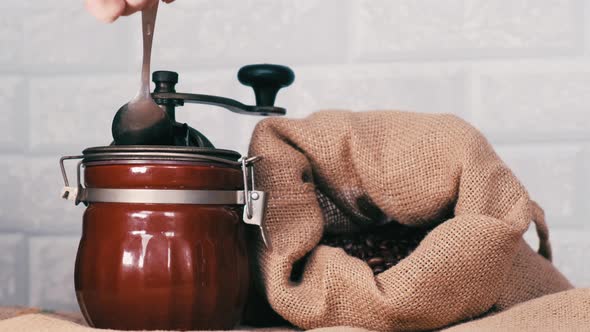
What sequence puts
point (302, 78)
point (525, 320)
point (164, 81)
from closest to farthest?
point (525, 320), point (164, 81), point (302, 78)

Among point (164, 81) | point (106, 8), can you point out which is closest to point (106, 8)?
point (106, 8)

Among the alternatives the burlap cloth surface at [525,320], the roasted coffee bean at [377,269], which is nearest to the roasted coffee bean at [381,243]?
the roasted coffee bean at [377,269]

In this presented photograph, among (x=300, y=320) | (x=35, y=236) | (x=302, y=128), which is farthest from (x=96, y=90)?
(x=300, y=320)

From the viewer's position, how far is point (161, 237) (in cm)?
64

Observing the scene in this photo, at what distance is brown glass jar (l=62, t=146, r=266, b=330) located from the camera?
25.2 inches

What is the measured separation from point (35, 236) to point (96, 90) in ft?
0.74

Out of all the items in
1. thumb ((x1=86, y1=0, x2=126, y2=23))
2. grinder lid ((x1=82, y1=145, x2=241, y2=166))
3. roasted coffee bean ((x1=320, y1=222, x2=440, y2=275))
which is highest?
thumb ((x1=86, y1=0, x2=126, y2=23))

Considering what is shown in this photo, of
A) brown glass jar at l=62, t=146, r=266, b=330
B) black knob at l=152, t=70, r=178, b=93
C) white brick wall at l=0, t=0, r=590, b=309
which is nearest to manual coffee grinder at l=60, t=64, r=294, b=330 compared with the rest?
brown glass jar at l=62, t=146, r=266, b=330

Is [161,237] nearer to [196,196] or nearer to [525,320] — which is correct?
[196,196]

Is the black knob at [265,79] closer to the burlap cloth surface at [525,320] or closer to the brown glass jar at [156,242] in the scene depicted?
the brown glass jar at [156,242]

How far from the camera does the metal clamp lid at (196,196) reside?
0.64 metres

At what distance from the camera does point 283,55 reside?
1107 mm

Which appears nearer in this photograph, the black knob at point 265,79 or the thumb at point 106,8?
the thumb at point 106,8

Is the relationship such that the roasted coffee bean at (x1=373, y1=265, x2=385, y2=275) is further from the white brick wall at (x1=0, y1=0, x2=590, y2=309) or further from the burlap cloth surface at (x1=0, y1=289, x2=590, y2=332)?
the white brick wall at (x1=0, y1=0, x2=590, y2=309)
